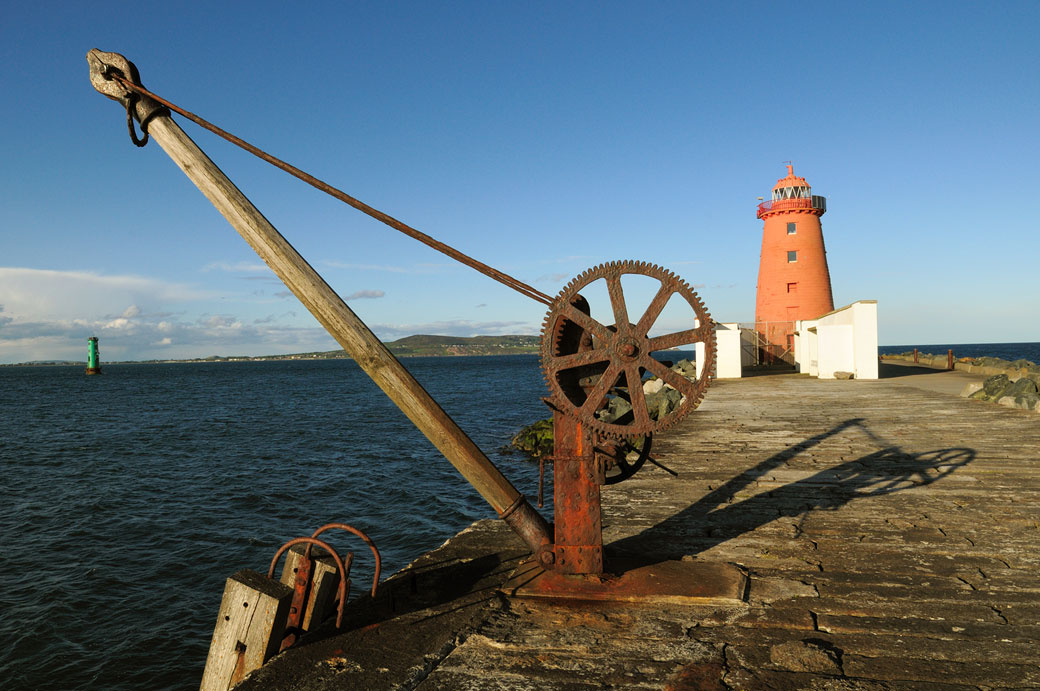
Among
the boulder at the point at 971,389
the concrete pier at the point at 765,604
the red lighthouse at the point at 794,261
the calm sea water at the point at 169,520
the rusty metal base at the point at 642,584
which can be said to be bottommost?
the calm sea water at the point at 169,520

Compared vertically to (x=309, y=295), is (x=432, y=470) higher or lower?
lower

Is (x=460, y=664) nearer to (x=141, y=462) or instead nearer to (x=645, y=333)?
(x=645, y=333)

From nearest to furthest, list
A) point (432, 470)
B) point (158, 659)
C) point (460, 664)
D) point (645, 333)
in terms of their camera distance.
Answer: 1. point (460, 664)
2. point (645, 333)
3. point (158, 659)
4. point (432, 470)

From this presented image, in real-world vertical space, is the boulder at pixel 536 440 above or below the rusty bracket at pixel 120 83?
below

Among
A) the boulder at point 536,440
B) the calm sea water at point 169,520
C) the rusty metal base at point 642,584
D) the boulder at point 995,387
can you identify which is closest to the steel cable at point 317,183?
the rusty metal base at point 642,584

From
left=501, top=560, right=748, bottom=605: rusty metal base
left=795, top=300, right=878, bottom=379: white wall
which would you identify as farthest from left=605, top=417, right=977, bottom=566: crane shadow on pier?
left=795, top=300, right=878, bottom=379: white wall

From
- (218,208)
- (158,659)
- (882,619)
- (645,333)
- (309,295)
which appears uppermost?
(218,208)

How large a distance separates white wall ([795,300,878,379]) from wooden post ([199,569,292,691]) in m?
24.5

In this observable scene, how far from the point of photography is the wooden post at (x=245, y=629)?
379cm

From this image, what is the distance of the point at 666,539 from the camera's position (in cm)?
579

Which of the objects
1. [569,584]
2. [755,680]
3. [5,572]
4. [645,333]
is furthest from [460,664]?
[5,572]

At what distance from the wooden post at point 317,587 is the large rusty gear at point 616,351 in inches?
70.1

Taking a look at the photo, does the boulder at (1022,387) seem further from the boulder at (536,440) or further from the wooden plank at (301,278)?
the wooden plank at (301,278)

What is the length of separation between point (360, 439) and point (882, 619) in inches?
975
